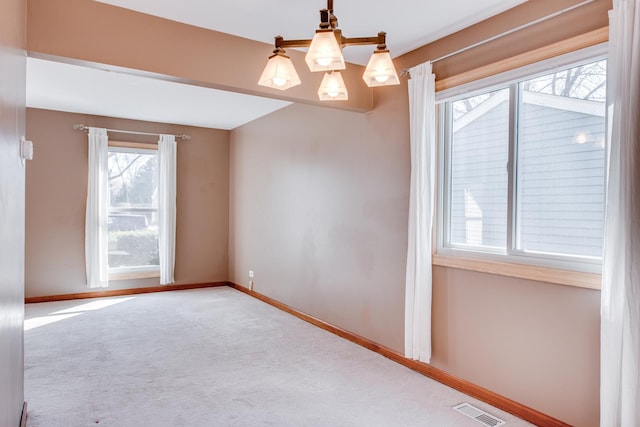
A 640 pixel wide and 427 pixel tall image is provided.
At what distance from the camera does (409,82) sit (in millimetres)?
3195

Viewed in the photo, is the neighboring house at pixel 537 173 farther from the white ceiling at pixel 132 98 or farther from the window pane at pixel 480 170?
the white ceiling at pixel 132 98

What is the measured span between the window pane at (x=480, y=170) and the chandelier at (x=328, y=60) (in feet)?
4.13

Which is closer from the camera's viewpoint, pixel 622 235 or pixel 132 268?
pixel 622 235

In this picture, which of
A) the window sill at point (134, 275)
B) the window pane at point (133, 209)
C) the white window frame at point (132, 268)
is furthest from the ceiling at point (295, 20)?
the window sill at point (134, 275)

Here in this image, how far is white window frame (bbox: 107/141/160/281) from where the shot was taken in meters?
6.02

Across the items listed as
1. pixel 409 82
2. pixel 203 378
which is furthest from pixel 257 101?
pixel 203 378

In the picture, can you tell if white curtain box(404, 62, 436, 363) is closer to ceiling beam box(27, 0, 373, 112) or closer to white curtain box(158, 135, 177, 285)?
ceiling beam box(27, 0, 373, 112)

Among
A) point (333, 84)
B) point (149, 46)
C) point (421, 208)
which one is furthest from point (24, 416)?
point (421, 208)

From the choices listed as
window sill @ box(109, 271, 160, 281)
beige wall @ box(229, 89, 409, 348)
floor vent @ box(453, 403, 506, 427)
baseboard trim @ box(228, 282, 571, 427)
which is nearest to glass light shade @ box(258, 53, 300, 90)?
beige wall @ box(229, 89, 409, 348)

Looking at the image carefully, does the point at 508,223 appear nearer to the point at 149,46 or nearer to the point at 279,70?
the point at 279,70

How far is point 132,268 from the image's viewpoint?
6.20 m

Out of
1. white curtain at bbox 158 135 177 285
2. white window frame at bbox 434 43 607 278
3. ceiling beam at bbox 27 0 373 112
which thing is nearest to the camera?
white window frame at bbox 434 43 607 278

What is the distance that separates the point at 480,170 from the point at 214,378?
248 centimetres

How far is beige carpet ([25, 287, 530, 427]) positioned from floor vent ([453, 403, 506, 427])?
5 cm
